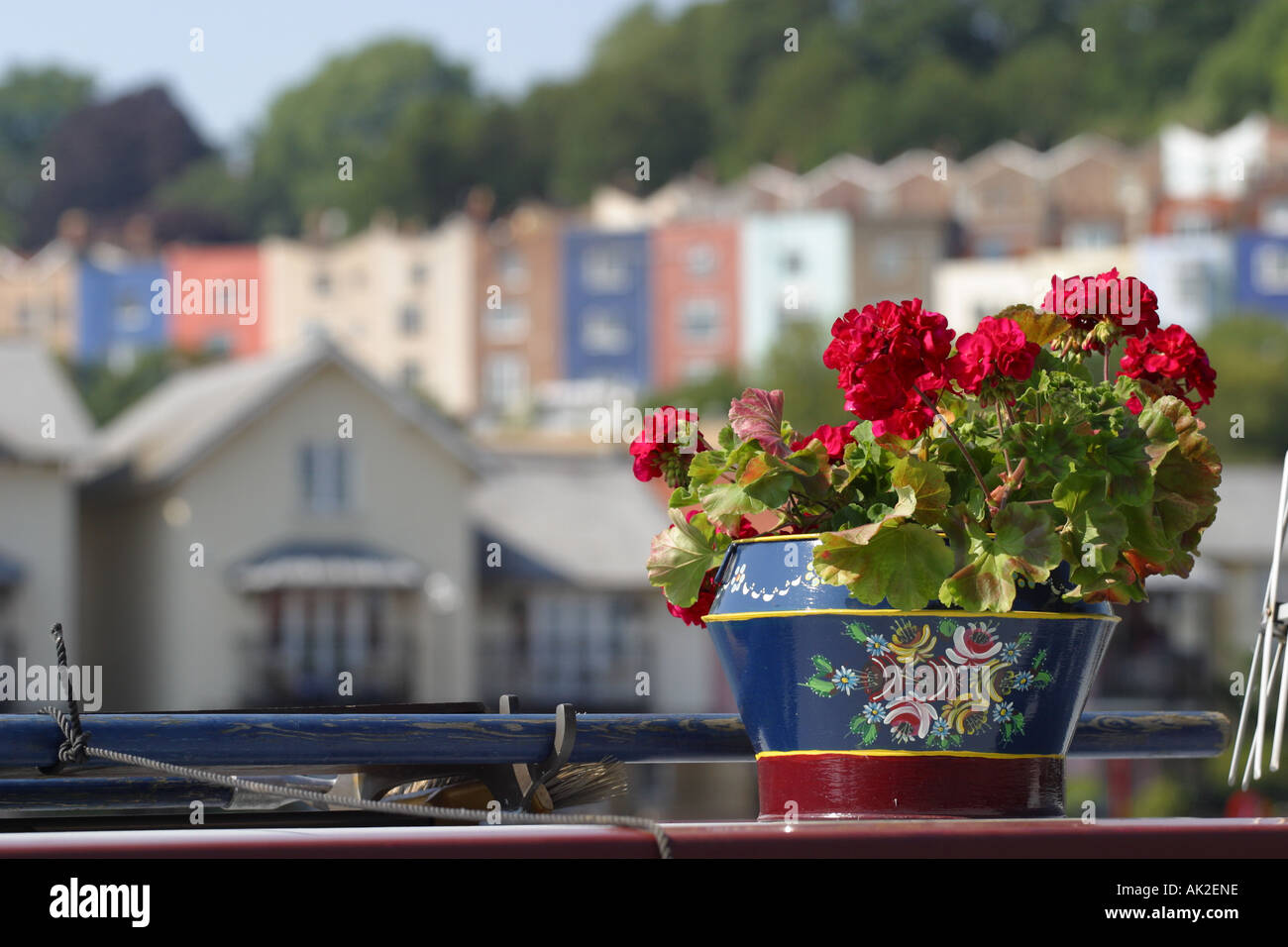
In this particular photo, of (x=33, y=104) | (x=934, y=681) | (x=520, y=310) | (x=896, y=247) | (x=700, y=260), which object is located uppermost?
(x=33, y=104)

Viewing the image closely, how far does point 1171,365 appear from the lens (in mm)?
3672

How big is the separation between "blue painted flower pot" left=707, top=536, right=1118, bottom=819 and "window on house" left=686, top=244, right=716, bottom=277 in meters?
94.8

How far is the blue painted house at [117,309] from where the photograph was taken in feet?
359

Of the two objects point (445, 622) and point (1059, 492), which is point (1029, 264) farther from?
point (1059, 492)

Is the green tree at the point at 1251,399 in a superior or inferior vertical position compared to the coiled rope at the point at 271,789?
superior

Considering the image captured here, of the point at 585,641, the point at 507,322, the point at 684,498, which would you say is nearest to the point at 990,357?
the point at 684,498

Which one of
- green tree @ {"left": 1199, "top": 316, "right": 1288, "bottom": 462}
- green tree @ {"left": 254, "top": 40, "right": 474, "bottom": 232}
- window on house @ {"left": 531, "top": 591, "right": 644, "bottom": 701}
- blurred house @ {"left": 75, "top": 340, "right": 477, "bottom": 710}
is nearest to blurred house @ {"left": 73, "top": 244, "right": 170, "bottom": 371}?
green tree @ {"left": 254, "top": 40, "right": 474, "bottom": 232}

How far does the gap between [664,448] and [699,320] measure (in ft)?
316

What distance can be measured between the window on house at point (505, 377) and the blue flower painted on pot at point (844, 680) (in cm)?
9870

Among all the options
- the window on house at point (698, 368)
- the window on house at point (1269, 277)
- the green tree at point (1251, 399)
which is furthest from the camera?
the window on house at point (698, 368)

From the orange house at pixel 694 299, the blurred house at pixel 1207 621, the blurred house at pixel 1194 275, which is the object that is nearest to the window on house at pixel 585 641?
the blurred house at pixel 1207 621

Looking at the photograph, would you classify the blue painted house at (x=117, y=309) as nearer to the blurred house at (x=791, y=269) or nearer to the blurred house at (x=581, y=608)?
the blurred house at (x=791, y=269)

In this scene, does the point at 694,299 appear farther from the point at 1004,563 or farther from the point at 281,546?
the point at 1004,563

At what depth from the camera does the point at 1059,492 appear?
11.2 ft
